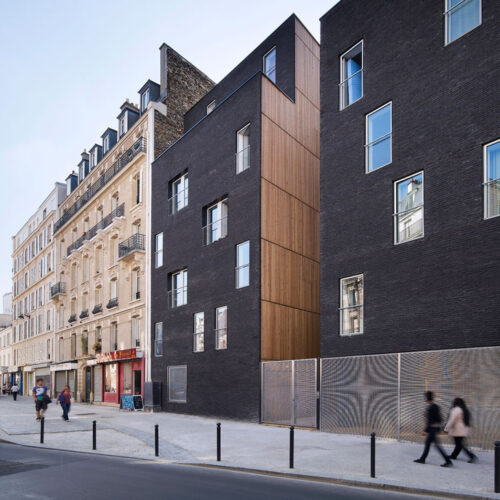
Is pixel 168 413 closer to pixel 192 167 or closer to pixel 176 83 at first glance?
pixel 192 167

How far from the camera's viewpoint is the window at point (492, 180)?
13383 mm

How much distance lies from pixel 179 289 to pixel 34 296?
3425cm

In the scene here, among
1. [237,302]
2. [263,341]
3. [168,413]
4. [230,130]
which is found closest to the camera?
[263,341]

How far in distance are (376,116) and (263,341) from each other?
9154 mm

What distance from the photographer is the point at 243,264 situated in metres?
21.7

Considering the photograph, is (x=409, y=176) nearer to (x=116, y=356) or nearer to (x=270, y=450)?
(x=270, y=450)

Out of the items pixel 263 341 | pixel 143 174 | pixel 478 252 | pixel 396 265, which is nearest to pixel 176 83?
pixel 143 174

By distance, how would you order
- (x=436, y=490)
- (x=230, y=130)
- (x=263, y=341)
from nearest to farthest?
(x=436, y=490)
(x=263, y=341)
(x=230, y=130)

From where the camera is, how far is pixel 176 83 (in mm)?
32781

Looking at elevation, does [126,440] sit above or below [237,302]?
below

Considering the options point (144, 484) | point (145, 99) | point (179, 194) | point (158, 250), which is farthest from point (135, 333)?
point (144, 484)

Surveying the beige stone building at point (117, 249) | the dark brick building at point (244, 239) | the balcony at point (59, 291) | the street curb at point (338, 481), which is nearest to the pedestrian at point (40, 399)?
the dark brick building at point (244, 239)

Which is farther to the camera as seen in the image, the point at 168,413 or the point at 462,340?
the point at 168,413

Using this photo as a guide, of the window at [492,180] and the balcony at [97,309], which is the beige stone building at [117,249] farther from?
the window at [492,180]
